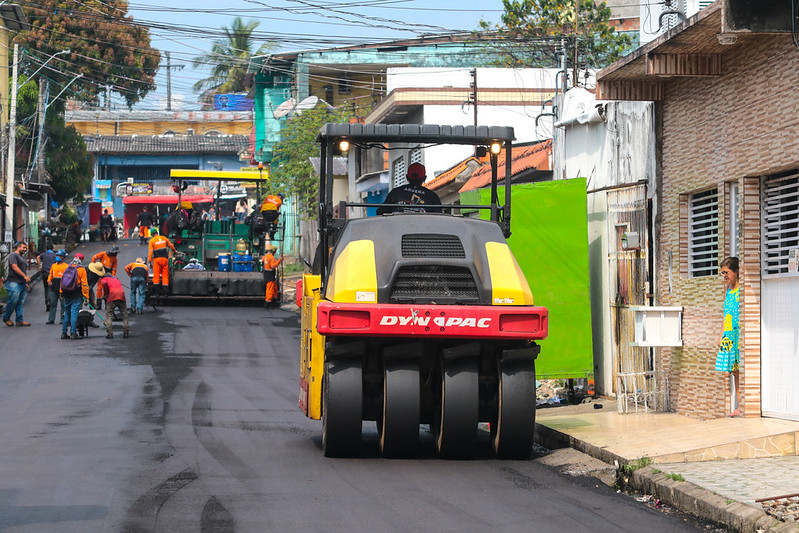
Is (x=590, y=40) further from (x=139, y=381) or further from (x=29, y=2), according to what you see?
(x=29, y=2)

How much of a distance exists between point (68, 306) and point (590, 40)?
18.2m

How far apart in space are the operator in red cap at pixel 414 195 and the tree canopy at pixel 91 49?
160 ft

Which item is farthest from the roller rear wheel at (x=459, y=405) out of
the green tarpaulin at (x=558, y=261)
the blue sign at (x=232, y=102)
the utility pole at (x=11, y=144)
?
the blue sign at (x=232, y=102)

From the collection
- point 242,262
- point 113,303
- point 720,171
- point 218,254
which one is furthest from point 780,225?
point 218,254

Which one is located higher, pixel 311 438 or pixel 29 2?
pixel 29 2

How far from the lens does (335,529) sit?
718cm

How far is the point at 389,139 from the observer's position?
37.1 feet

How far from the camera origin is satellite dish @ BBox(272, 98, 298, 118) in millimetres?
50344

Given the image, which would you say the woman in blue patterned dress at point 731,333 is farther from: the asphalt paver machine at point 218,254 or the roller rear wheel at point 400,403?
the asphalt paver machine at point 218,254

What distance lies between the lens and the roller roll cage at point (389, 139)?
11156 millimetres

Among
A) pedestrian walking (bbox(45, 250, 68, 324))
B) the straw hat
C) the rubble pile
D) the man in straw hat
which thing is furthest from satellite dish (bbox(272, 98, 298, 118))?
the rubble pile

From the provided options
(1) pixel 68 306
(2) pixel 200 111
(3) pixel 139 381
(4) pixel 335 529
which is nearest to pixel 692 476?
(4) pixel 335 529

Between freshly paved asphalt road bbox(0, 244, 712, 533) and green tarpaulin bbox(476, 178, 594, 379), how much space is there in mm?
2399

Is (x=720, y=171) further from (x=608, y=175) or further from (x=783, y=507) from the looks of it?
(x=783, y=507)
